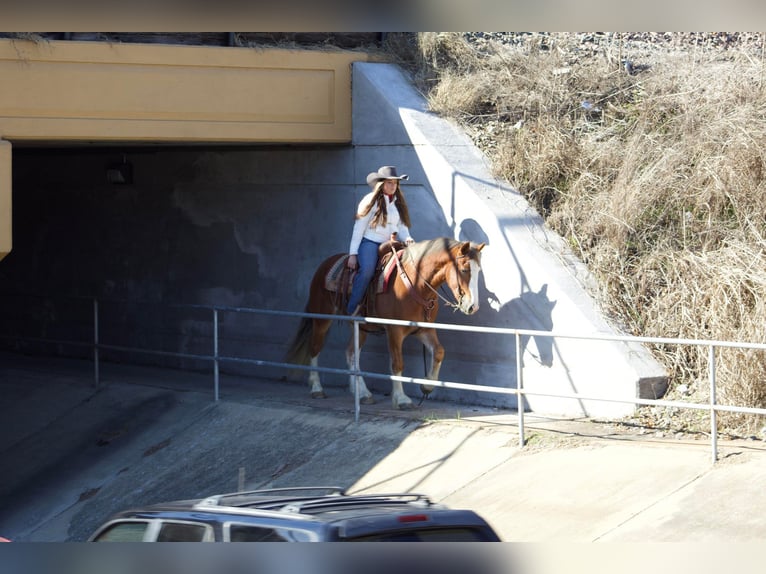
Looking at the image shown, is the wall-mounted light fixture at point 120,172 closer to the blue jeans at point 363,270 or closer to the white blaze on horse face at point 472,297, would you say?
the blue jeans at point 363,270

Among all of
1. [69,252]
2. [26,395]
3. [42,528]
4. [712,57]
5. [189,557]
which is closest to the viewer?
[189,557]

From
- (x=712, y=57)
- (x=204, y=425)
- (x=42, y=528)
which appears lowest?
(x=42, y=528)

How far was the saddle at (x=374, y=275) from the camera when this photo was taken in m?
11.6

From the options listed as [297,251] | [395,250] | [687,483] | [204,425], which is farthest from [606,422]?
[297,251]

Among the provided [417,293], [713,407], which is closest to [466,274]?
[417,293]

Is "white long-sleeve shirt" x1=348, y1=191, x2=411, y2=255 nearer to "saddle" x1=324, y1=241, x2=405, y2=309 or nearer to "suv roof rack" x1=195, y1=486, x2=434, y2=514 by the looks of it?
"saddle" x1=324, y1=241, x2=405, y2=309

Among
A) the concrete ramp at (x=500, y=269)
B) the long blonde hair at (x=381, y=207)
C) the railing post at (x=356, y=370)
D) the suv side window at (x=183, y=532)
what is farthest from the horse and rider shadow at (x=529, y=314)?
the suv side window at (x=183, y=532)

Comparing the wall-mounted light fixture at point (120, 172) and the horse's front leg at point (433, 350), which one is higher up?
the wall-mounted light fixture at point (120, 172)

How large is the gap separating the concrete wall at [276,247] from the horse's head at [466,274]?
85 centimetres

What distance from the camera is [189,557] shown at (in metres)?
2.46

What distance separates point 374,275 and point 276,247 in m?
3.02

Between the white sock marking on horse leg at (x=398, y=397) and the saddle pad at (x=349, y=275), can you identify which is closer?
the white sock marking on horse leg at (x=398, y=397)

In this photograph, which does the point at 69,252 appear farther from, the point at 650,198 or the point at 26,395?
the point at 650,198

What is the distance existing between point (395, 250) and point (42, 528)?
466cm
